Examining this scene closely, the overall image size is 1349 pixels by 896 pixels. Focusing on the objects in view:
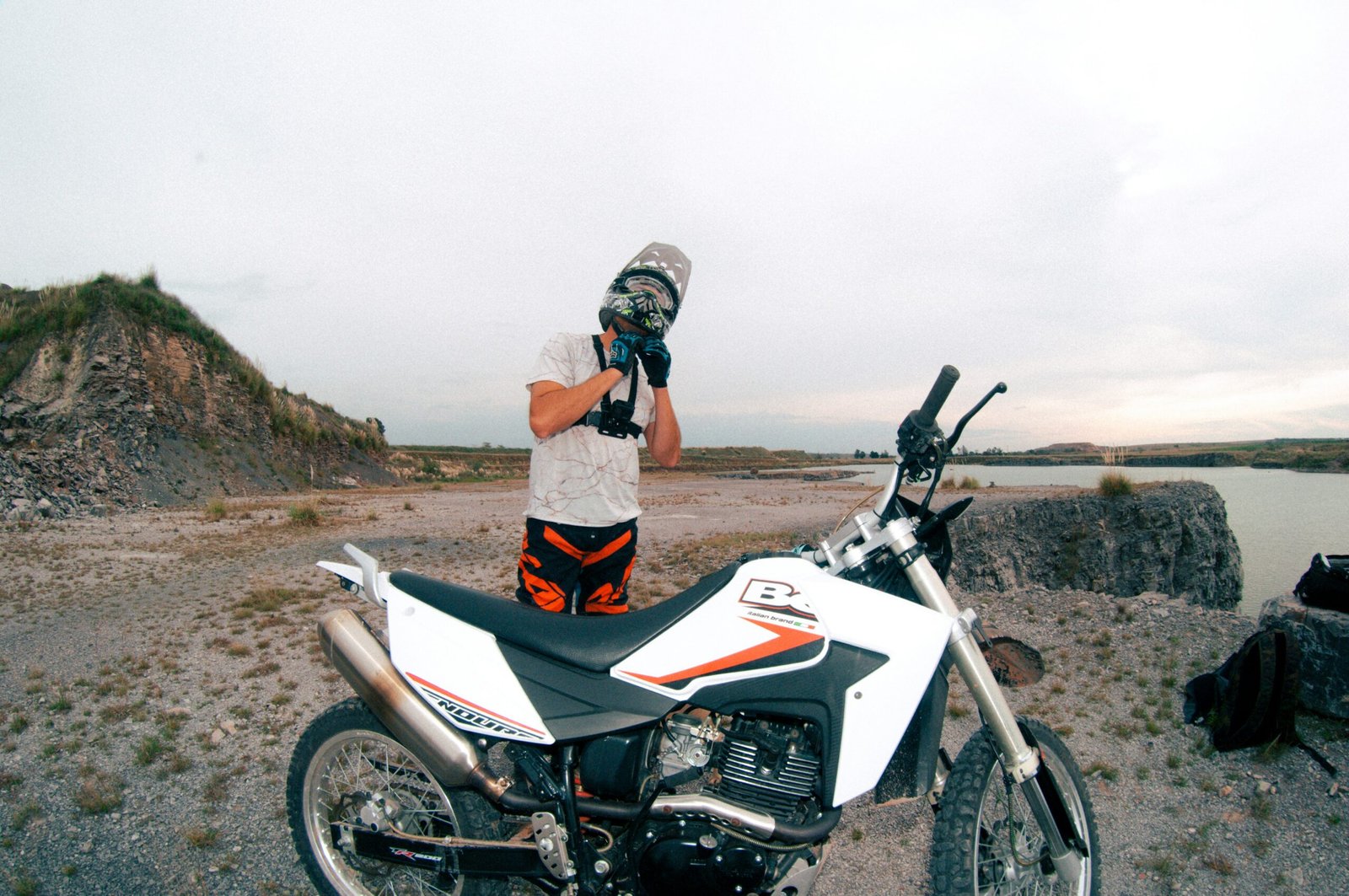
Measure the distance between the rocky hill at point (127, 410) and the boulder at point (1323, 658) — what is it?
733 inches

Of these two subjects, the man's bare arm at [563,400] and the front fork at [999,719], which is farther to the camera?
the man's bare arm at [563,400]

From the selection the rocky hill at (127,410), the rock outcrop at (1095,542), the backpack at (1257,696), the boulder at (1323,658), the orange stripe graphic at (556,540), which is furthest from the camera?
the rocky hill at (127,410)

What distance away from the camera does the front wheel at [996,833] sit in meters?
1.88

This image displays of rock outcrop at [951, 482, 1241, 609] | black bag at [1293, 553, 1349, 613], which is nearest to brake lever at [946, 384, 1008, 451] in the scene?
black bag at [1293, 553, 1349, 613]

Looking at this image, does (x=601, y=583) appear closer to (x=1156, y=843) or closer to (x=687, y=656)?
(x=687, y=656)

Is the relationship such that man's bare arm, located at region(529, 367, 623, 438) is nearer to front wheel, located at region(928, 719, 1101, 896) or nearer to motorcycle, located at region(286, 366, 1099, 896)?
motorcycle, located at region(286, 366, 1099, 896)

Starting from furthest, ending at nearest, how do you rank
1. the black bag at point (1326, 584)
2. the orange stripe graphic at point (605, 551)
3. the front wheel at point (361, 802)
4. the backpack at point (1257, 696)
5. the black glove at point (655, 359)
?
the black bag at point (1326, 584) → the backpack at point (1257, 696) → the orange stripe graphic at point (605, 551) → the black glove at point (655, 359) → the front wheel at point (361, 802)

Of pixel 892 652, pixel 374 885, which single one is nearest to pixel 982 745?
pixel 892 652

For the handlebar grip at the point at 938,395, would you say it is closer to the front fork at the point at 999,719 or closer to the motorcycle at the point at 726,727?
the motorcycle at the point at 726,727

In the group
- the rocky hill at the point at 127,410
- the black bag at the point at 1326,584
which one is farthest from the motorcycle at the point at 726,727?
the rocky hill at the point at 127,410

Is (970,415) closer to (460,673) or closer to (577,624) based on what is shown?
(577,624)

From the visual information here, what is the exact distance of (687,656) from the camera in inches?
74.5

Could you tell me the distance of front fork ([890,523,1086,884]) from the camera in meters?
1.94

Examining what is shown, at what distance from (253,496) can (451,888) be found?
20427 millimetres
